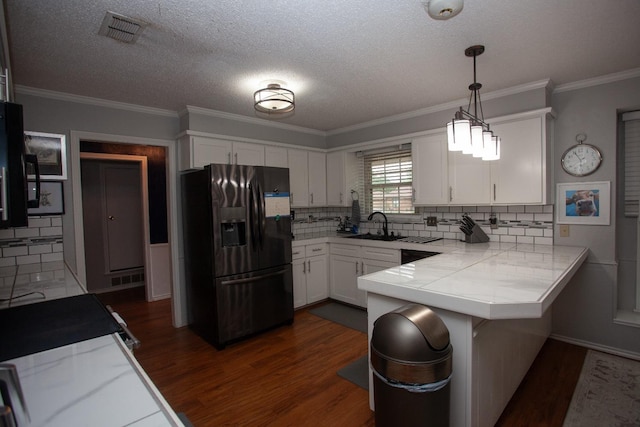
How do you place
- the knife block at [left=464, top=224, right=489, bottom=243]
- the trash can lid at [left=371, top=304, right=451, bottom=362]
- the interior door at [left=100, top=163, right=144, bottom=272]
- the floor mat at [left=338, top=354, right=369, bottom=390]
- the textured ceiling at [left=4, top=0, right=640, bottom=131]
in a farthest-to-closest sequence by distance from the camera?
the interior door at [left=100, top=163, right=144, bottom=272] < the knife block at [left=464, top=224, right=489, bottom=243] < the floor mat at [left=338, top=354, right=369, bottom=390] < the textured ceiling at [left=4, top=0, right=640, bottom=131] < the trash can lid at [left=371, top=304, right=451, bottom=362]

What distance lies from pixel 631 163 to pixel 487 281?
7.28ft

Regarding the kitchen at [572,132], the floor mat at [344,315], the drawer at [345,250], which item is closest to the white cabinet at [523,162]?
the kitchen at [572,132]

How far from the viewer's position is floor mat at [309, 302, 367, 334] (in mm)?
3552

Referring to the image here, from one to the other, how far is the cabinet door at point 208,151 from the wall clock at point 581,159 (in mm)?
3360

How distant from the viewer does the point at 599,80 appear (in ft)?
9.17

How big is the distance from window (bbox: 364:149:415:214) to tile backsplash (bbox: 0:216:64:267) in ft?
11.6

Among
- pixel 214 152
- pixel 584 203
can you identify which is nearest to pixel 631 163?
pixel 584 203

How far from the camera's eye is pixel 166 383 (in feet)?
8.27

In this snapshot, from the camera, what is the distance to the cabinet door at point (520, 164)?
114 inches

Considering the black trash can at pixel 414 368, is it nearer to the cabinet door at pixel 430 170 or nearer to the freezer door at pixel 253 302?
the freezer door at pixel 253 302

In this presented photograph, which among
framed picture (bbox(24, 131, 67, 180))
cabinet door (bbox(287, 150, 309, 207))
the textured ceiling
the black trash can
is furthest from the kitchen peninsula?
framed picture (bbox(24, 131, 67, 180))

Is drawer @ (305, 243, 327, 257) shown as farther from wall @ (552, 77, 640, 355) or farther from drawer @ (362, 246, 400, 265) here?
wall @ (552, 77, 640, 355)

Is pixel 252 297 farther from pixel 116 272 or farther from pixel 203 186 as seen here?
pixel 116 272

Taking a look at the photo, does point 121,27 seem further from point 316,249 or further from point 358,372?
point 316,249
